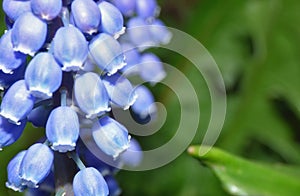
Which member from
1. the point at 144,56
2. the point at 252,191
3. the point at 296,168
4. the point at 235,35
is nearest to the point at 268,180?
the point at 252,191

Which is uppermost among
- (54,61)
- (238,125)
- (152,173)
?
(54,61)

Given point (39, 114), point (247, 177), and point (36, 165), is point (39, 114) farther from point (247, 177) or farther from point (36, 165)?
point (247, 177)

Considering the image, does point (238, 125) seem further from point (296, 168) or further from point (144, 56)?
point (144, 56)

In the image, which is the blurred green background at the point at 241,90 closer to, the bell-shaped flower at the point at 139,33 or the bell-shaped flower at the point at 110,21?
the bell-shaped flower at the point at 139,33

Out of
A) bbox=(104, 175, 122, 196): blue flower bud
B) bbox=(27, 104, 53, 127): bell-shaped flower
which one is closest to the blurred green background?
bbox=(104, 175, 122, 196): blue flower bud

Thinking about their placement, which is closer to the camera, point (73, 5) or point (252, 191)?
point (73, 5)

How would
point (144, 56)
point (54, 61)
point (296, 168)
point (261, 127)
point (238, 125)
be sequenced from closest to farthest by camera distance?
point (54, 61) → point (144, 56) → point (296, 168) → point (238, 125) → point (261, 127)

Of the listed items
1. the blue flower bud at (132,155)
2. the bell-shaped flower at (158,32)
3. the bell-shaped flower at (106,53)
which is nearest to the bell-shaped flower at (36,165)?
the bell-shaped flower at (106,53)
